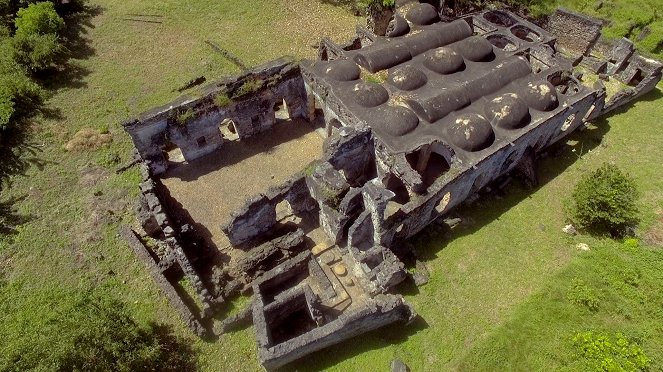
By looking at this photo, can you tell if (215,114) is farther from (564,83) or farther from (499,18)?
(499,18)

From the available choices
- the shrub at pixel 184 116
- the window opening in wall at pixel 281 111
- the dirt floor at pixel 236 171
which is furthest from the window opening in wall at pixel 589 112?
the shrub at pixel 184 116

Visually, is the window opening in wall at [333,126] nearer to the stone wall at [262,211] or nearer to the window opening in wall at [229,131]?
the stone wall at [262,211]

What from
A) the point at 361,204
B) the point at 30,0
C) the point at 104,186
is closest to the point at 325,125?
the point at 361,204

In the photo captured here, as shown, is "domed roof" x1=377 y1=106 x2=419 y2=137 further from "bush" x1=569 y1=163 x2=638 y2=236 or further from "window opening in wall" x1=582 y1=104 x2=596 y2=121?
"window opening in wall" x1=582 y1=104 x2=596 y2=121

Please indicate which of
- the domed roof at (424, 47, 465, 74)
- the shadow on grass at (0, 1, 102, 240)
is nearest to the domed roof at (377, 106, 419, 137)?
the domed roof at (424, 47, 465, 74)

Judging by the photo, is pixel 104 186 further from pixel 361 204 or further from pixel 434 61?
pixel 434 61

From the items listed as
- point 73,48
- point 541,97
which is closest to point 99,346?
point 541,97
